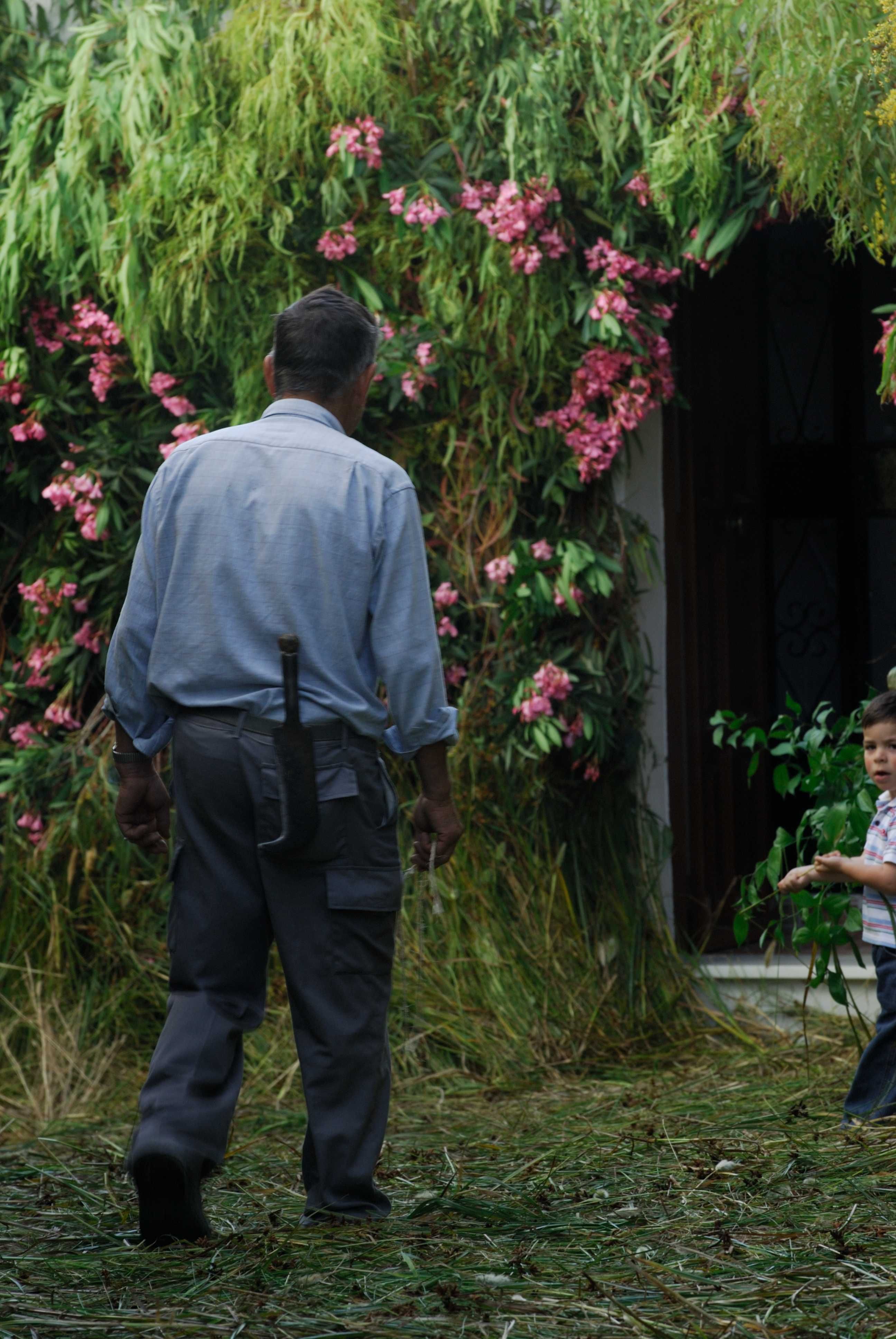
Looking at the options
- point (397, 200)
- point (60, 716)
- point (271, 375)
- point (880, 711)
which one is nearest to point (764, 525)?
point (397, 200)

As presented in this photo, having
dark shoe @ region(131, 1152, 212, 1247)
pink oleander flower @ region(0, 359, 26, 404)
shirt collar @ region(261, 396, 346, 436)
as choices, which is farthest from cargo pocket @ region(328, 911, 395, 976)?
pink oleander flower @ region(0, 359, 26, 404)

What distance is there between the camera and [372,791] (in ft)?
9.04

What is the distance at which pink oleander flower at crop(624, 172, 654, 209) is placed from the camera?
446cm

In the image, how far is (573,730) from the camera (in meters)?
4.55

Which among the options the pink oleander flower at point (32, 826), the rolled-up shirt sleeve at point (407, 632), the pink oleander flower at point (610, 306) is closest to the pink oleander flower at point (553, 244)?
the pink oleander flower at point (610, 306)

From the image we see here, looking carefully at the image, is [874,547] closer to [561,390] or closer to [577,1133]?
[561,390]

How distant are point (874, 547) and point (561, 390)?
227 cm

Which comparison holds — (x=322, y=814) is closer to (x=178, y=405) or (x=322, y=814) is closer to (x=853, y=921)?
(x=853, y=921)

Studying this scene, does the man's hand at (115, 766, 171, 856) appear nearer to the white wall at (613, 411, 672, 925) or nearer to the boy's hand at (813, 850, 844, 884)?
the boy's hand at (813, 850, 844, 884)

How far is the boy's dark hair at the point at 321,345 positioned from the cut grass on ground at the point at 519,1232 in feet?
4.85

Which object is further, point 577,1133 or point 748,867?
point 748,867

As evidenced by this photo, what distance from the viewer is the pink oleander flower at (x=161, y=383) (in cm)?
494

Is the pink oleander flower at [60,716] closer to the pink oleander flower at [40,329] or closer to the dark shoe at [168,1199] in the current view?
the pink oleander flower at [40,329]

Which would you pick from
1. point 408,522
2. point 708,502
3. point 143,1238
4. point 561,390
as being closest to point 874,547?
point 708,502
